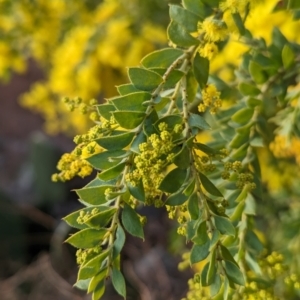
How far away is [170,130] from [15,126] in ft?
6.11

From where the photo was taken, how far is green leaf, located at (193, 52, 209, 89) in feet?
1.18

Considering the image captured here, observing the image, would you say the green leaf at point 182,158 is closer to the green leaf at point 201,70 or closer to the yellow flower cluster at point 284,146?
the green leaf at point 201,70

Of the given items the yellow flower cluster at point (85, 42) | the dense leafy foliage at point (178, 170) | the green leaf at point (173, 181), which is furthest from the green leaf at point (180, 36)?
the yellow flower cluster at point (85, 42)

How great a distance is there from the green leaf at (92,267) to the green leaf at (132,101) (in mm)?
98

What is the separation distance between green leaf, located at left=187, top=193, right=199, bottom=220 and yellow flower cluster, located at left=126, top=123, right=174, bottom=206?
0.02 m

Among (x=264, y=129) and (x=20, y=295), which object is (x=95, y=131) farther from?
(x=20, y=295)

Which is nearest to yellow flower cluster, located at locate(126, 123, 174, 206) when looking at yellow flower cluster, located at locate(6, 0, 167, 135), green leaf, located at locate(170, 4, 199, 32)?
green leaf, located at locate(170, 4, 199, 32)

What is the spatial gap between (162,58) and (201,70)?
0.11 ft

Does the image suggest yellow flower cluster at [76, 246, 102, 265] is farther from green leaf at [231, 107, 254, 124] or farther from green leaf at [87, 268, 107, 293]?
green leaf at [231, 107, 254, 124]

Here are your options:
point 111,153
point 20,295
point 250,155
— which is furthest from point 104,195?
point 20,295

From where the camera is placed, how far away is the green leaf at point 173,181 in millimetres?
309

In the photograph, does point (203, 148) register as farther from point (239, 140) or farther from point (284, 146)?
point (284, 146)

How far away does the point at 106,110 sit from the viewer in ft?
1.12

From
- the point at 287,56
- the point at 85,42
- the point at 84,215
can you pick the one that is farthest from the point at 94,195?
the point at 85,42
